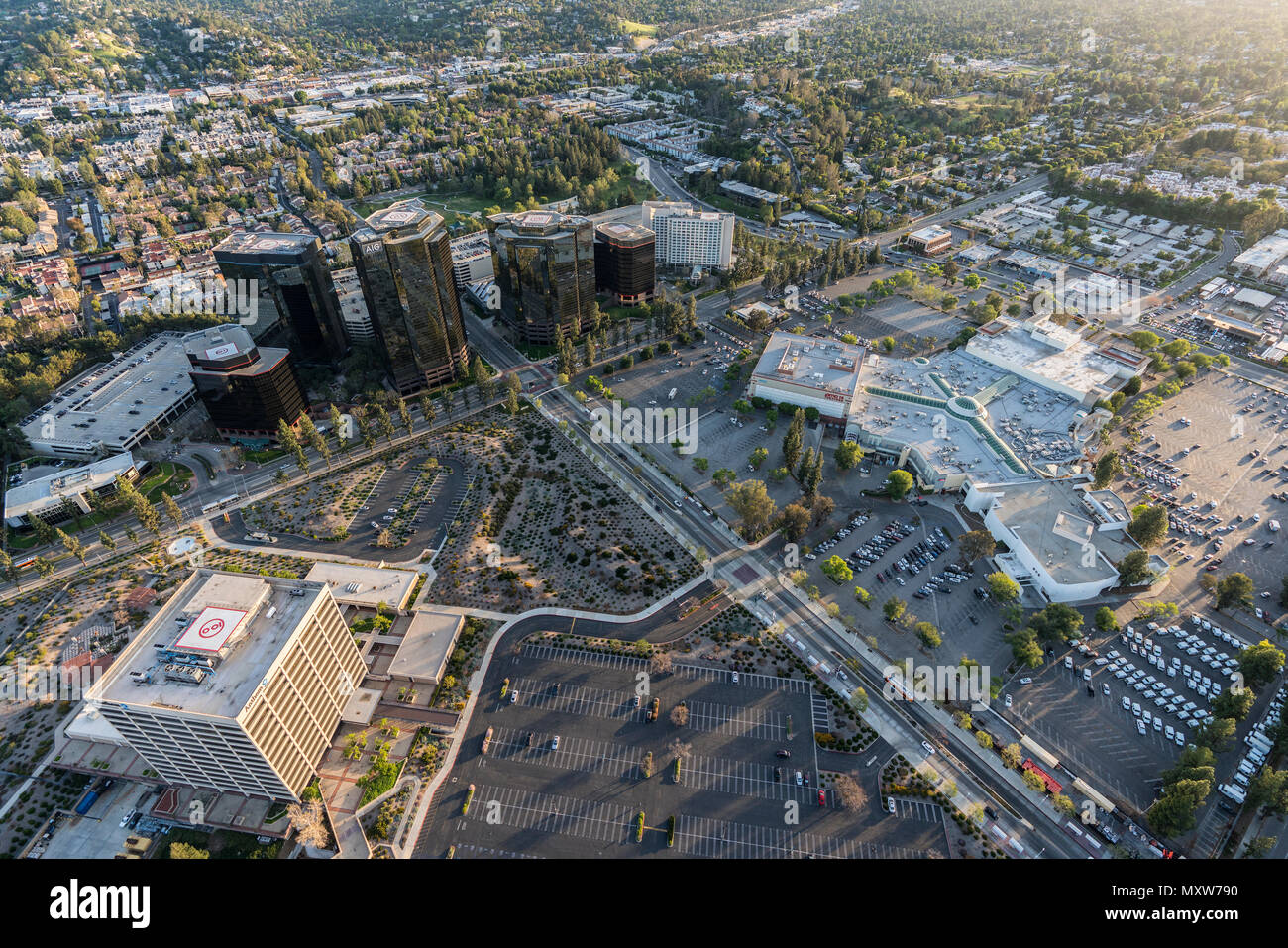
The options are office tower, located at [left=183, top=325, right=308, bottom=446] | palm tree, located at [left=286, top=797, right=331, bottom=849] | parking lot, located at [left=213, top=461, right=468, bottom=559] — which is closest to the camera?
palm tree, located at [left=286, top=797, right=331, bottom=849]

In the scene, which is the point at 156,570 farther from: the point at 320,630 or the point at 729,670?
the point at 729,670

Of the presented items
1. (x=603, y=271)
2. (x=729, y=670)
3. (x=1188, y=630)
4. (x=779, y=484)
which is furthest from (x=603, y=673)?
(x=603, y=271)

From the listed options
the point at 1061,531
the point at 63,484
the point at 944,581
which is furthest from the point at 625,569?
the point at 63,484

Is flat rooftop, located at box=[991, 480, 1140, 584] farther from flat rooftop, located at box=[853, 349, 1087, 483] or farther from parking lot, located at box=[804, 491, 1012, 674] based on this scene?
parking lot, located at box=[804, 491, 1012, 674]

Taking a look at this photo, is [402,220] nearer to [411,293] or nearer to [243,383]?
[411,293]

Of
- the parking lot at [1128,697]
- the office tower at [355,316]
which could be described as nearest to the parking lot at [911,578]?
the parking lot at [1128,697]

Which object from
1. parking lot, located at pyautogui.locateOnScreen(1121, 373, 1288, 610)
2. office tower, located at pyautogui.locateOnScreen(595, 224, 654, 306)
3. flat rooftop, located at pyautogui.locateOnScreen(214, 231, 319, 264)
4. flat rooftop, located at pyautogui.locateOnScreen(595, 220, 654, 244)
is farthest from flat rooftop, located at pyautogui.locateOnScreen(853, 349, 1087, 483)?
flat rooftop, located at pyautogui.locateOnScreen(214, 231, 319, 264)
